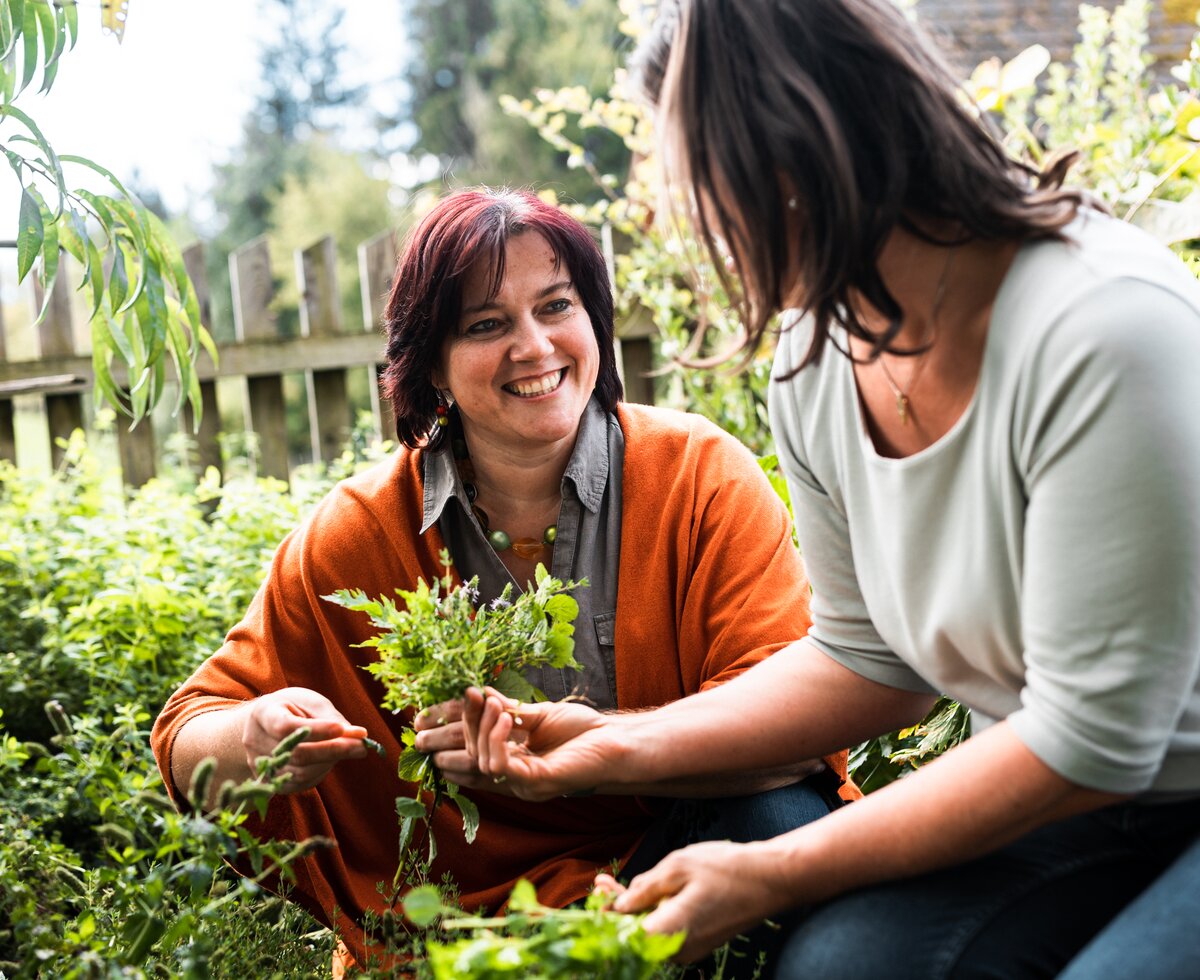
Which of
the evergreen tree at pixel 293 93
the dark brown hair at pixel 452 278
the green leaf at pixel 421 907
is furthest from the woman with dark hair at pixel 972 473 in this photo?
the evergreen tree at pixel 293 93

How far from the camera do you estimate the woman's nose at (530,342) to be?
2.30 metres

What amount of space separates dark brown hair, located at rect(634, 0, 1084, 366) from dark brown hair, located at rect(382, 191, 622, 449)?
0.86m

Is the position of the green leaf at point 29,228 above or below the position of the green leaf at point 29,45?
below

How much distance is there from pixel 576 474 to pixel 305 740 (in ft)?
2.41

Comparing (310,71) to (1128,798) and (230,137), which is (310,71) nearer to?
(230,137)

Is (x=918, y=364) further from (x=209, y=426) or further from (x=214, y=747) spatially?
(x=209, y=426)

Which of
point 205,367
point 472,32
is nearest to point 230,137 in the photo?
point 472,32

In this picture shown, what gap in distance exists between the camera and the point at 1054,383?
1.36 meters

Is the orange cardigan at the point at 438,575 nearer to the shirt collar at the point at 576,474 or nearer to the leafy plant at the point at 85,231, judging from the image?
the shirt collar at the point at 576,474

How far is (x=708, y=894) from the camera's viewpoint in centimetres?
146

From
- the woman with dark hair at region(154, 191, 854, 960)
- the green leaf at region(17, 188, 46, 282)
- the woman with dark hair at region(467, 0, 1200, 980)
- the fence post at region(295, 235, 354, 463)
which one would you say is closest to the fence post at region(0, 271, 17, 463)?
the fence post at region(295, 235, 354, 463)

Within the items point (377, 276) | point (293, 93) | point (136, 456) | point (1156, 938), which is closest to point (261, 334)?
point (377, 276)

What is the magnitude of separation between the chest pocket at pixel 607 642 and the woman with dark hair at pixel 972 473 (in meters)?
0.78

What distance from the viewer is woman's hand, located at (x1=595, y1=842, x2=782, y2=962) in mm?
1451
